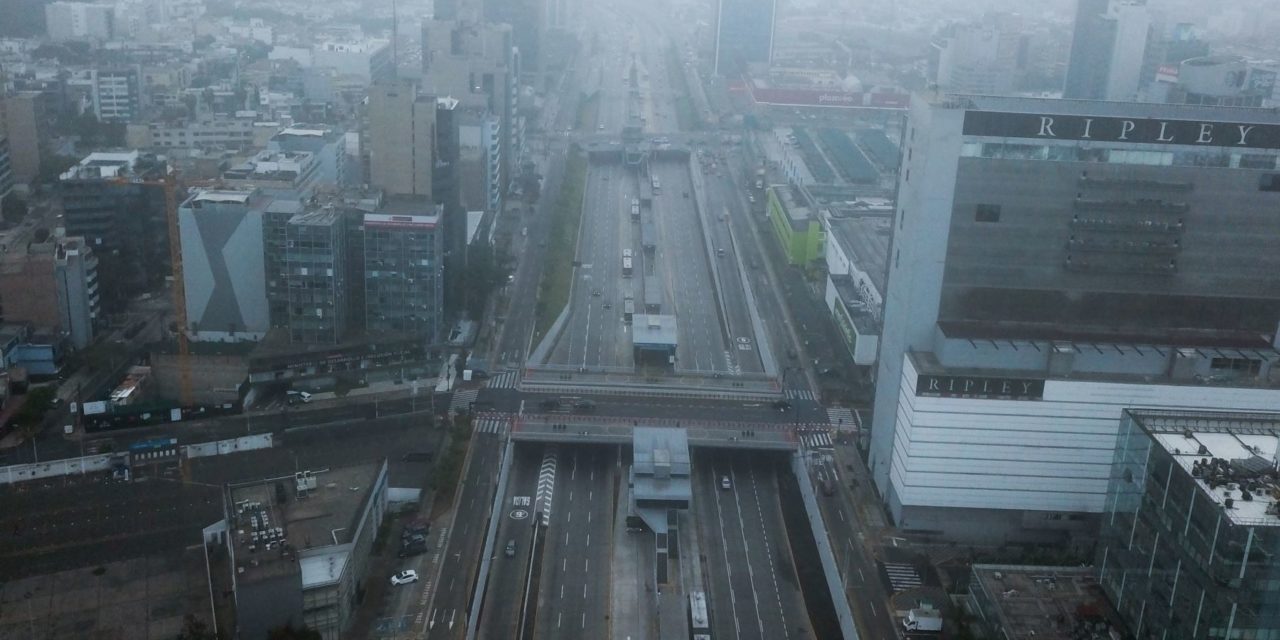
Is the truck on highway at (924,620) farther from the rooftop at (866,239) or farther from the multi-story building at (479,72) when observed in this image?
the multi-story building at (479,72)

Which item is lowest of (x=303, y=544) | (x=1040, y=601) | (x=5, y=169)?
(x=303, y=544)

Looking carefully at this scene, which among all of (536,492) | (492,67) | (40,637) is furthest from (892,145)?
(40,637)

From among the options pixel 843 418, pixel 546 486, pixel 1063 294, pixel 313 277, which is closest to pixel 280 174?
pixel 313 277

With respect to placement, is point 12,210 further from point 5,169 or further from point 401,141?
point 401,141

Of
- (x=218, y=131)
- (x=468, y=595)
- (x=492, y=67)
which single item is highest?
(x=492, y=67)

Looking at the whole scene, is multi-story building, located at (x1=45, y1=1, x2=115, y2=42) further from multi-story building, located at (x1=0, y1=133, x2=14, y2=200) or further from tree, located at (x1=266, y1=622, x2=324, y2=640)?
tree, located at (x1=266, y1=622, x2=324, y2=640)

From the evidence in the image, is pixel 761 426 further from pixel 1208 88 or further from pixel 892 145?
pixel 1208 88

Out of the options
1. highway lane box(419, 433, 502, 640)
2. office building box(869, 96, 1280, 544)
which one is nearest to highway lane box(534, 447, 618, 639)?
highway lane box(419, 433, 502, 640)
